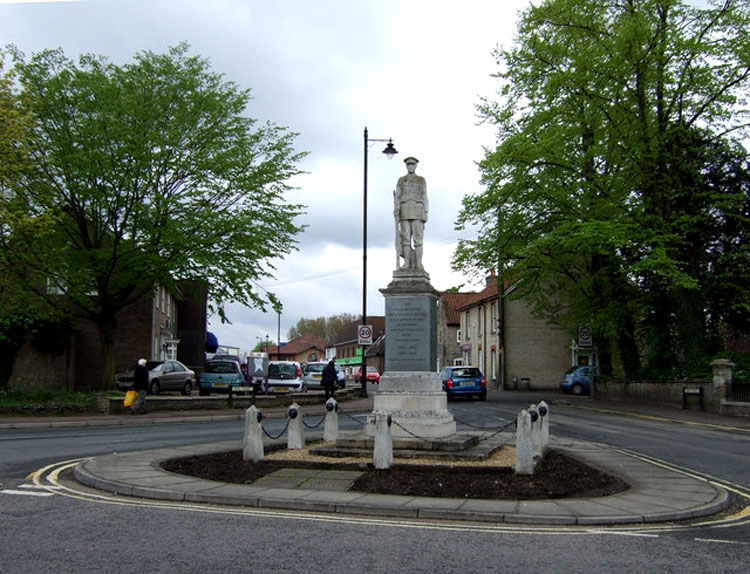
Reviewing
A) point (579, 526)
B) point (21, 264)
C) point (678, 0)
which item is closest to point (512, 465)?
point (579, 526)

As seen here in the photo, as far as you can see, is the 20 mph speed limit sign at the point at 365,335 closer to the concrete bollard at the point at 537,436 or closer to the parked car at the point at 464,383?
the parked car at the point at 464,383

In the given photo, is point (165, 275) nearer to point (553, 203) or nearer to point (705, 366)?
point (553, 203)

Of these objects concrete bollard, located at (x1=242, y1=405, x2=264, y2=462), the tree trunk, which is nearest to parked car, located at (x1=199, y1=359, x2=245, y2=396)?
the tree trunk

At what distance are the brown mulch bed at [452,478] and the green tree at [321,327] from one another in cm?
13174

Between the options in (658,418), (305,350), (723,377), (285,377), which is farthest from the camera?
(305,350)

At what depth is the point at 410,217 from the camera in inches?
515

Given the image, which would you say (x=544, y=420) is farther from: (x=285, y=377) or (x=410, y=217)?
(x=285, y=377)

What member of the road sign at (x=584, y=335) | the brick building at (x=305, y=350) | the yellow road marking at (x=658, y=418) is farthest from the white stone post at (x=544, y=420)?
the brick building at (x=305, y=350)

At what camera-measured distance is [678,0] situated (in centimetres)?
2584

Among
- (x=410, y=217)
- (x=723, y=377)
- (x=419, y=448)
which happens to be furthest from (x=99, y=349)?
(x=723, y=377)

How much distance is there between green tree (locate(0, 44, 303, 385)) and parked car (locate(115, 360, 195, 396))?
234cm

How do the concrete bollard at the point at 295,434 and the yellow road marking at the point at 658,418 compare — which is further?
the yellow road marking at the point at 658,418

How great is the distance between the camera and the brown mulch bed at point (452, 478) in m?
8.82

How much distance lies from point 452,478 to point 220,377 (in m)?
21.4
